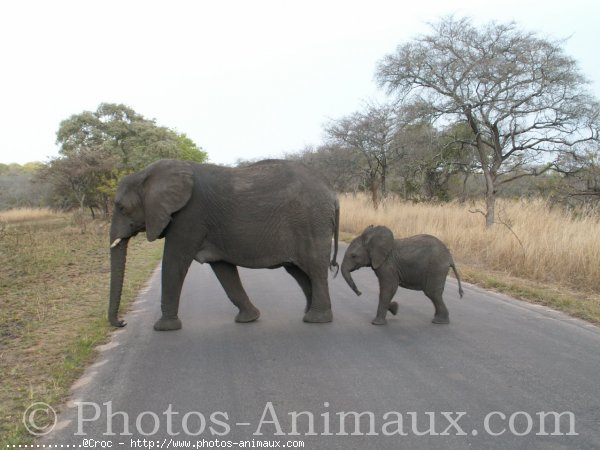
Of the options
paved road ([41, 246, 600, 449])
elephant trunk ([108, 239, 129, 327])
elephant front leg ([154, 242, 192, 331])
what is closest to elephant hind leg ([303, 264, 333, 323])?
paved road ([41, 246, 600, 449])

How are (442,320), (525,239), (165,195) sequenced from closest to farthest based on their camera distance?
(165,195), (442,320), (525,239)

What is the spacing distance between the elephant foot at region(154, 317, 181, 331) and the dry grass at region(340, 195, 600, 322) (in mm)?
5069

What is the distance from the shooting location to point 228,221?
6.21 metres

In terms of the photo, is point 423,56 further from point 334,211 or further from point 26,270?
point 26,270

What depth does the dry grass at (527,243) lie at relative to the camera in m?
8.58

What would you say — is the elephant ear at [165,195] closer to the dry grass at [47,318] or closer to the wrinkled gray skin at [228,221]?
the wrinkled gray skin at [228,221]

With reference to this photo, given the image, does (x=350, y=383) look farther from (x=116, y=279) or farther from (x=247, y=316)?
(x=116, y=279)

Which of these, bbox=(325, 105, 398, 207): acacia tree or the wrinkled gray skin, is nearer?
the wrinkled gray skin

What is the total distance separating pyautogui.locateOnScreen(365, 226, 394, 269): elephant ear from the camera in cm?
619

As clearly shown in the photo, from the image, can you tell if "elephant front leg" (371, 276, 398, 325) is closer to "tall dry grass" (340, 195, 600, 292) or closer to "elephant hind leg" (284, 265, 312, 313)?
A: "elephant hind leg" (284, 265, 312, 313)

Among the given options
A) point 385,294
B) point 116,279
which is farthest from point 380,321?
point 116,279

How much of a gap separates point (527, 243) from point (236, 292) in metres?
6.36

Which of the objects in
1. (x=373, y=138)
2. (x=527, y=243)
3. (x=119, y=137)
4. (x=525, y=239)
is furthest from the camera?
(x=119, y=137)

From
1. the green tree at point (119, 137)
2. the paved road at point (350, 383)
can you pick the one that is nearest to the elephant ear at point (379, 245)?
the paved road at point (350, 383)
